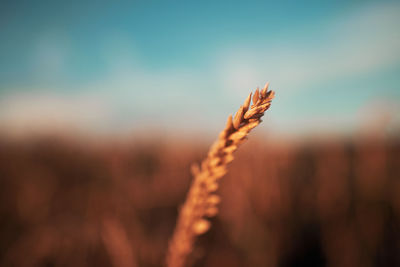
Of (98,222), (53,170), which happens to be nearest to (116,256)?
(98,222)

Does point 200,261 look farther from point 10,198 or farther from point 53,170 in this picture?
point 53,170

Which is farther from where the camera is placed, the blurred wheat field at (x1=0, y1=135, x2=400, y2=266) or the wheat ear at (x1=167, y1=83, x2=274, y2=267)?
the blurred wheat field at (x1=0, y1=135, x2=400, y2=266)

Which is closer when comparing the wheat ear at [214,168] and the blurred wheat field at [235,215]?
the wheat ear at [214,168]

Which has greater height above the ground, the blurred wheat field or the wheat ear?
the wheat ear

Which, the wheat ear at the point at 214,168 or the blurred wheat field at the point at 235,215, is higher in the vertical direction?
the wheat ear at the point at 214,168

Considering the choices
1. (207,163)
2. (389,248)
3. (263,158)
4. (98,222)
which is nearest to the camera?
(207,163)
